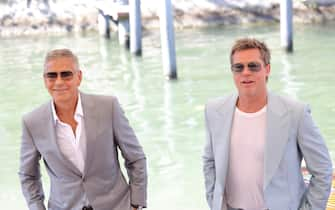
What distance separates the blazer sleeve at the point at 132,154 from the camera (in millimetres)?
2783

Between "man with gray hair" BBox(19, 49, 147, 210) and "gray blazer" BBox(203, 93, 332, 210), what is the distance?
1.35 ft

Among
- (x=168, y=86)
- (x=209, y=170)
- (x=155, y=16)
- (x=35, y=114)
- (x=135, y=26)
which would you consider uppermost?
(x=155, y=16)

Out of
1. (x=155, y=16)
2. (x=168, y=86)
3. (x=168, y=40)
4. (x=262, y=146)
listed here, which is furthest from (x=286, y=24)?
(x=262, y=146)

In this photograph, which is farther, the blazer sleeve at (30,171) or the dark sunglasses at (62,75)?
the blazer sleeve at (30,171)

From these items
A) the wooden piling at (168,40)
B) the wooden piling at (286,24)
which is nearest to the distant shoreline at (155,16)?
the wooden piling at (286,24)

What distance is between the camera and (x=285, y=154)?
8.16 feet

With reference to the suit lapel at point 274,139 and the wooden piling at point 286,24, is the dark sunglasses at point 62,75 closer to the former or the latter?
the suit lapel at point 274,139

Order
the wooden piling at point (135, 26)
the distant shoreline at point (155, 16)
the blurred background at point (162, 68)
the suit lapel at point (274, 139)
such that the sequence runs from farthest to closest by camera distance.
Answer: the distant shoreline at point (155, 16) → the wooden piling at point (135, 26) → the blurred background at point (162, 68) → the suit lapel at point (274, 139)

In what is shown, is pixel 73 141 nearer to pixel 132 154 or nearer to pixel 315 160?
pixel 132 154

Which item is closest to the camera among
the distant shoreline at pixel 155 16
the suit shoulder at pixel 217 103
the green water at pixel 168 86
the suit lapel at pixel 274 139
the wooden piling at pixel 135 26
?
the suit lapel at pixel 274 139

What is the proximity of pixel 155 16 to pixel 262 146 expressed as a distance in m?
14.1

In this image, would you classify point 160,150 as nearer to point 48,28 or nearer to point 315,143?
point 315,143

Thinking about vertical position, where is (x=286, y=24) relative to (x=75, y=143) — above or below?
above

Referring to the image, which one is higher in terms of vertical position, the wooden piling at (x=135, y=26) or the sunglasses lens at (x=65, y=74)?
the wooden piling at (x=135, y=26)
